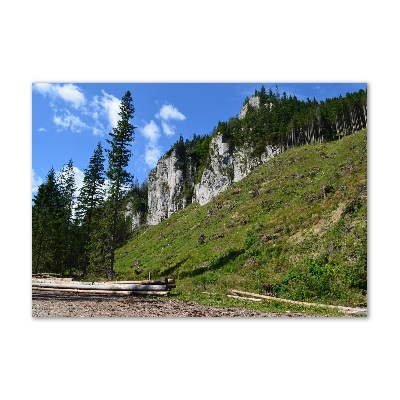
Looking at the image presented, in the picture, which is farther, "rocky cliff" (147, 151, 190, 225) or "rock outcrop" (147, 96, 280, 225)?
"rock outcrop" (147, 96, 280, 225)

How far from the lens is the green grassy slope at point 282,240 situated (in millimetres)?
10711

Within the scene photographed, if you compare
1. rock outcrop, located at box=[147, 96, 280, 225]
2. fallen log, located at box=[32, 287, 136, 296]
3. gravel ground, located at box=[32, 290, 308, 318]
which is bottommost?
fallen log, located at box=[32, 287, 136, 296]

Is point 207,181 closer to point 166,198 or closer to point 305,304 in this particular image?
point 166,198

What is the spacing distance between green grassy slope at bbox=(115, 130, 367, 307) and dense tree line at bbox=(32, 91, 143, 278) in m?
1.84

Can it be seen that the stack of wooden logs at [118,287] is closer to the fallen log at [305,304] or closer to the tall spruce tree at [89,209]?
the fallen log at [305,304]

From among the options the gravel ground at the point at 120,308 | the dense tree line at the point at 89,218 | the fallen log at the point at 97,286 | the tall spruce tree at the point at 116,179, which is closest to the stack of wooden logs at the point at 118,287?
the fallen log at the point at 97,286

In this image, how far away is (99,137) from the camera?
11.0 metres

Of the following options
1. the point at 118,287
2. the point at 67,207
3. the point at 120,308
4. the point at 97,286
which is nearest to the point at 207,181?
the point at 67,207

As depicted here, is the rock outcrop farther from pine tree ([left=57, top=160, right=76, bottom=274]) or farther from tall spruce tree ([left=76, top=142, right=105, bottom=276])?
pine tree ([left=57, top=160, right=76, bottom=274])

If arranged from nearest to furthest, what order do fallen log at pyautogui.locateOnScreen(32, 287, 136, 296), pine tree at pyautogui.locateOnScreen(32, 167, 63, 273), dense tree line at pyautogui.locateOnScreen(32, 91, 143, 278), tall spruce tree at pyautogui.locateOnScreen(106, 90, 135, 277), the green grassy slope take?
the green grassy slope → fallen log at pyautogui.locateOnScreen(32, 287, 136, 296) → dense tree line at pyautogui.locateOnScreen(32, 91, 143, 278) → pine tree at pyautogui.locateOnScreen(32, 167, 63, 273) → tall spruce tree at pyautogui.locateOnScreen(106, 90, 135, 277)

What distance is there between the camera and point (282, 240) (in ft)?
45.6

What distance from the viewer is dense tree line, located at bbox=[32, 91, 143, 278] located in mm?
14992

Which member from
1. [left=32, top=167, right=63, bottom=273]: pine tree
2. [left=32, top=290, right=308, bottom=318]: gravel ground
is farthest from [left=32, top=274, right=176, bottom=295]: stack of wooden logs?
[left=32, top=167, right=63, bottom=273]: pine tree
